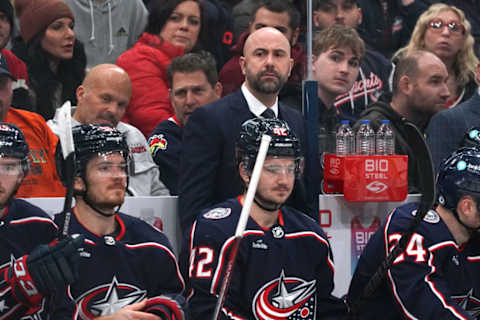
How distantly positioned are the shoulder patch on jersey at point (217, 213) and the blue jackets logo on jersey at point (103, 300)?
440 mm

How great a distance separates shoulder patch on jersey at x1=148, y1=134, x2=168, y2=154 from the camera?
15.2 feet

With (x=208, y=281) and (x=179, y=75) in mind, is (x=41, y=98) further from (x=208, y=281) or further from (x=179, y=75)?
(x=208, y=281)

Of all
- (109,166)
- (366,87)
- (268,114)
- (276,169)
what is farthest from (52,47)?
(366,87)

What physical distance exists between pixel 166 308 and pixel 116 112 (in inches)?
52.7

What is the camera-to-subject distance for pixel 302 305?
3.71 m

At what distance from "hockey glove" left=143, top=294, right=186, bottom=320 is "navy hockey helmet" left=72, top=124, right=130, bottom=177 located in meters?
0.57

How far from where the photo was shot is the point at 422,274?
3.71 meters

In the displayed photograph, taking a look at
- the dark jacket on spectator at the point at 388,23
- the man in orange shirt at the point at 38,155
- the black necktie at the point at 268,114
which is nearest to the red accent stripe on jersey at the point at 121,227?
the man in orange shirt at the point at 38,155

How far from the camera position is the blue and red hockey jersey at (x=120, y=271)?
11.4 feet

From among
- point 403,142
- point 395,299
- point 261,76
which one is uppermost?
point 261,76

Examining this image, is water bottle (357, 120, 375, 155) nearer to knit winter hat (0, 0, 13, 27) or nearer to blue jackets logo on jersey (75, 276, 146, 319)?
blue jackets logo on jersey (75, 276, 146, 319)

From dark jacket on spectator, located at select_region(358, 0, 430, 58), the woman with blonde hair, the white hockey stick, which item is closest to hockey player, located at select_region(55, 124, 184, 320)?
the white hockey stick

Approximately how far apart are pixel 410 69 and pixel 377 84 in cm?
21

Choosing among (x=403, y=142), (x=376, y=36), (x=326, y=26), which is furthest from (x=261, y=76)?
(x=376, y=36)
